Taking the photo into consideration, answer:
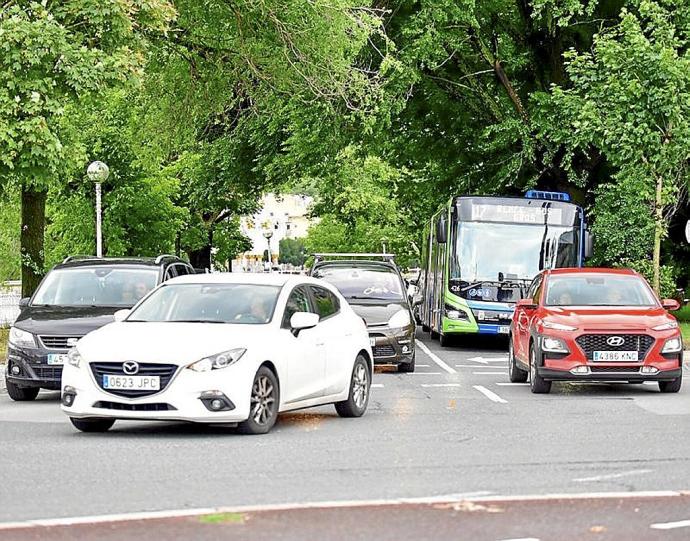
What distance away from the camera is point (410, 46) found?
3516cm

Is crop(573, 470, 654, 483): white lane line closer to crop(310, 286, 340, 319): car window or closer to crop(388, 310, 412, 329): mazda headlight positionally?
crop(310, 286, 340, 319): car window

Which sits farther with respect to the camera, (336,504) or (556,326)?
(556,326)

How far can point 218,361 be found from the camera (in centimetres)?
1309

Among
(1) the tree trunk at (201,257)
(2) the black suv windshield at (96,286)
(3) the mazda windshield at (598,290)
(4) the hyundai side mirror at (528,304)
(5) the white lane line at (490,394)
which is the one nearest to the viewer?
(5) the white lane line at (490,394)

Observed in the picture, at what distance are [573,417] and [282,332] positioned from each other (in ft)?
11.3

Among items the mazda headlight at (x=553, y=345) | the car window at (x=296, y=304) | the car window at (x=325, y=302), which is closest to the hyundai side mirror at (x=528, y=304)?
the mazda headlight at (x=553, y=345)

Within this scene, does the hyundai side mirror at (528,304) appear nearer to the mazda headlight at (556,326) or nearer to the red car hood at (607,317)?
the red car hood at (607,317)

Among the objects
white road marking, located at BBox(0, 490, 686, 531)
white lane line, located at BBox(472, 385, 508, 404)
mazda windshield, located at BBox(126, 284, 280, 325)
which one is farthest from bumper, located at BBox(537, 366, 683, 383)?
white road marking, located at BBox(0, 490, 686, 531)

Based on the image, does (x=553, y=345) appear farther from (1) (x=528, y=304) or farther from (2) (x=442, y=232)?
(2) (x=442, y=232)

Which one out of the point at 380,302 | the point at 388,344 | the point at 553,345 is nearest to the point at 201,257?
the point at 380,302

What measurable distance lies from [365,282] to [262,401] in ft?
38.4

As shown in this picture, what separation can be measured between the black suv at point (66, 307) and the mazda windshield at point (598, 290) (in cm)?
507

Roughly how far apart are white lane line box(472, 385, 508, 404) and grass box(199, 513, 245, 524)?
942cm

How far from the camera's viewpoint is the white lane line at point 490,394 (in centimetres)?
1797
